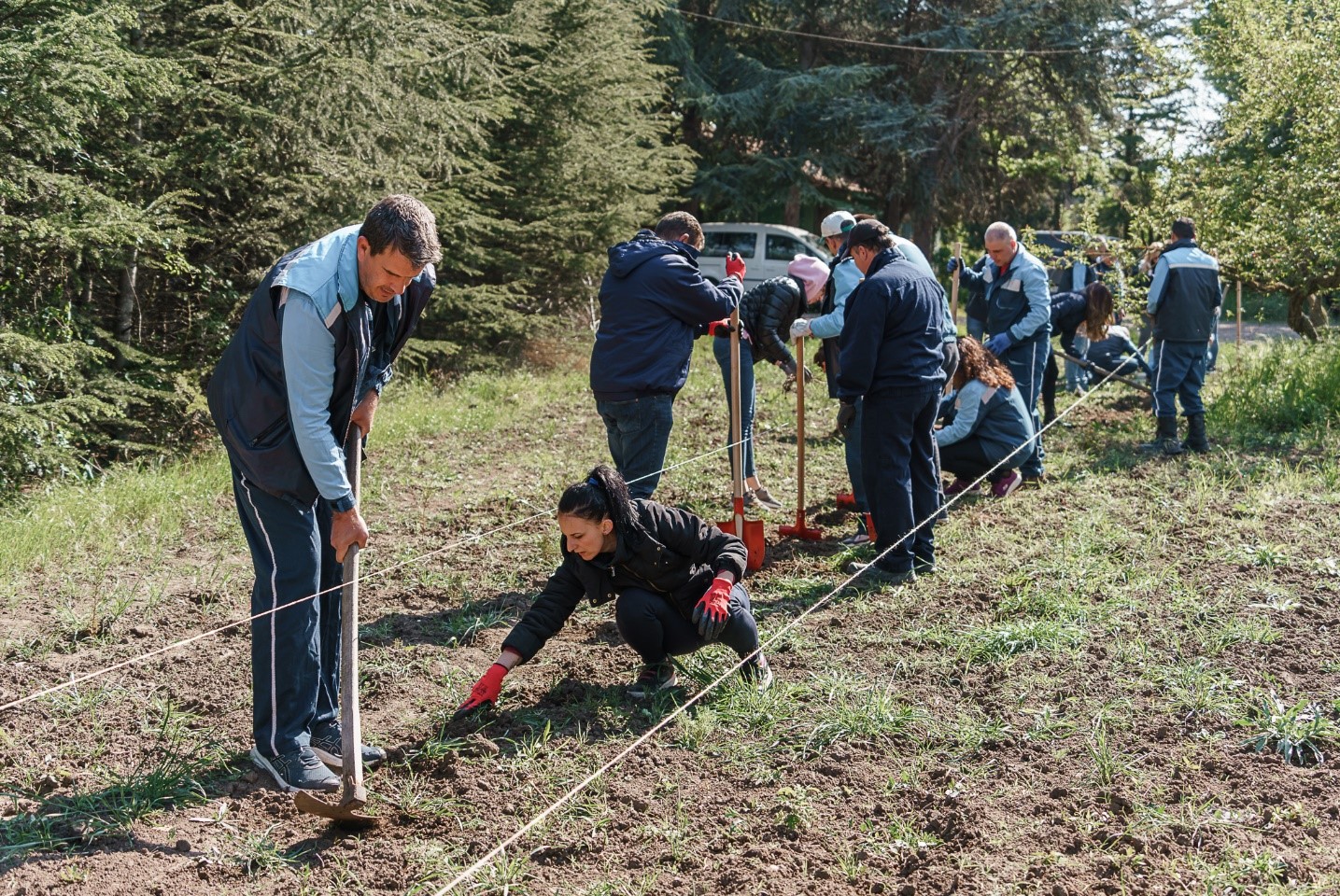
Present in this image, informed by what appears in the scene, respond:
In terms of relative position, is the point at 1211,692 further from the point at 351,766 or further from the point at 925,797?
the point at 351,766

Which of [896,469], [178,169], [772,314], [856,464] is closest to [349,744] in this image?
[896,469]

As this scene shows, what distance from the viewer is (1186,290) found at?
9086 millimetres

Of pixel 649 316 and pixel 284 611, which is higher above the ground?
pixel 649 316

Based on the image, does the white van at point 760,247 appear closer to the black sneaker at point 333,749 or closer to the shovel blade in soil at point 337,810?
the black sneaker at point 333,749

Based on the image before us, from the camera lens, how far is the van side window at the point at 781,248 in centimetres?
2283

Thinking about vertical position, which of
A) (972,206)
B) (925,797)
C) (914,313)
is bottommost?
(925,797)

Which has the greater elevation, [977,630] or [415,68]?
[415,68]

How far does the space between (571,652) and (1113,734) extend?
234 centimetres

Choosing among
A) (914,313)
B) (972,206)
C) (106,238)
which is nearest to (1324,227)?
(914,313)

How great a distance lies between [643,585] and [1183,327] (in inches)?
249

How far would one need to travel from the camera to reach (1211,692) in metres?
4.59

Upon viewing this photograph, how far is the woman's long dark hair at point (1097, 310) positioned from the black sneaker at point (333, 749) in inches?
334

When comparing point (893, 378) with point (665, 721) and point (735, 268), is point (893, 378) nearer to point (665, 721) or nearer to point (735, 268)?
point (735, 268)

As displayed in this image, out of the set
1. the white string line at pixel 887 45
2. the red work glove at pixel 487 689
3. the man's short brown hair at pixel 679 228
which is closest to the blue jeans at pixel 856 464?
the man's short brown hair at pixel 679 228
